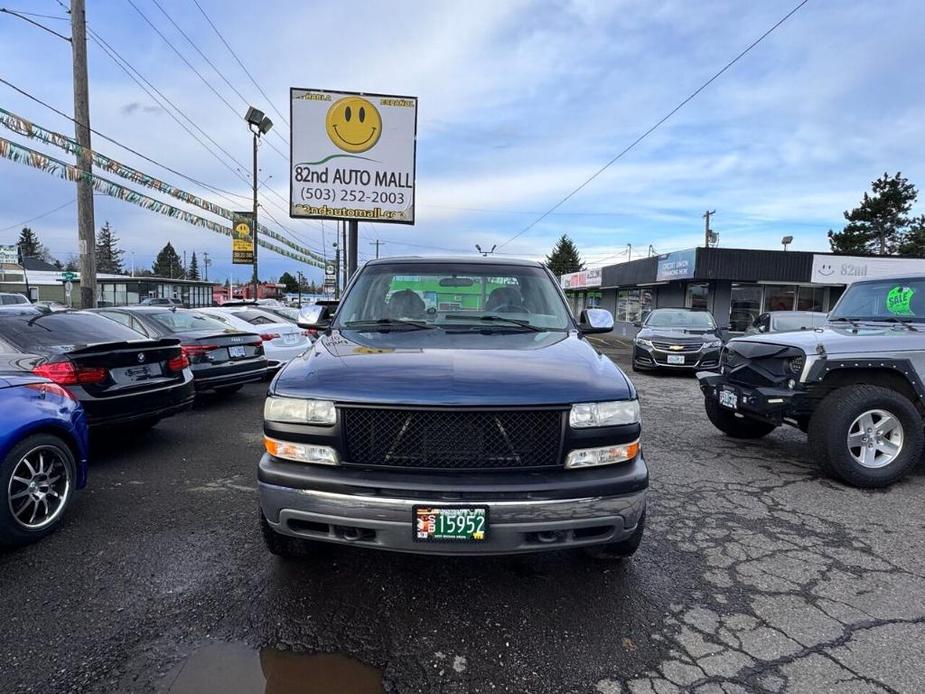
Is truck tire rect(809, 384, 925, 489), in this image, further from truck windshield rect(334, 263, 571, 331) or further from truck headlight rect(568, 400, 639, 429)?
truck headlight rect(568, 400, 639, 429)

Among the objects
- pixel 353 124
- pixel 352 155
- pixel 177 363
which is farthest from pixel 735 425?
pixel 353 124

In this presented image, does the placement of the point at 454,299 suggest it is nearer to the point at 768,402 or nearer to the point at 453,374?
the point at 453,374

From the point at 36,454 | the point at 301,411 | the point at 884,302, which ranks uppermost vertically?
the point at 884,302

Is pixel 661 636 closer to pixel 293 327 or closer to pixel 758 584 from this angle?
pixel 758 584

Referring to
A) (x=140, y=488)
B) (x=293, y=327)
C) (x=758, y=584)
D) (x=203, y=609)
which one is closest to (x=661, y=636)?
(x=758, y=584)

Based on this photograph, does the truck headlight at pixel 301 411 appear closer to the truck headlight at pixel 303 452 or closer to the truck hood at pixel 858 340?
the truck headlight at pixel 303 452

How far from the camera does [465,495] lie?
2.35 meters

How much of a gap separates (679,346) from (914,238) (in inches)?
1980

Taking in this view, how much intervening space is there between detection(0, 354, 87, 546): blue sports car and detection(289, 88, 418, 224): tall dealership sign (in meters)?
10.8

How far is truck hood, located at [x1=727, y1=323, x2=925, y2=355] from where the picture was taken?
189 inches

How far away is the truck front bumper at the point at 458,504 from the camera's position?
2.35m

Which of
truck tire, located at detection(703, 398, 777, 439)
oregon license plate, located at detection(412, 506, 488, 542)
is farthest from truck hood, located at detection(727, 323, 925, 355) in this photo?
oregon license plate, located at detection(412, 506, 488, 542)

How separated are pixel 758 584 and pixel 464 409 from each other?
2016 mm

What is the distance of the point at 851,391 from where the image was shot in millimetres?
4750
